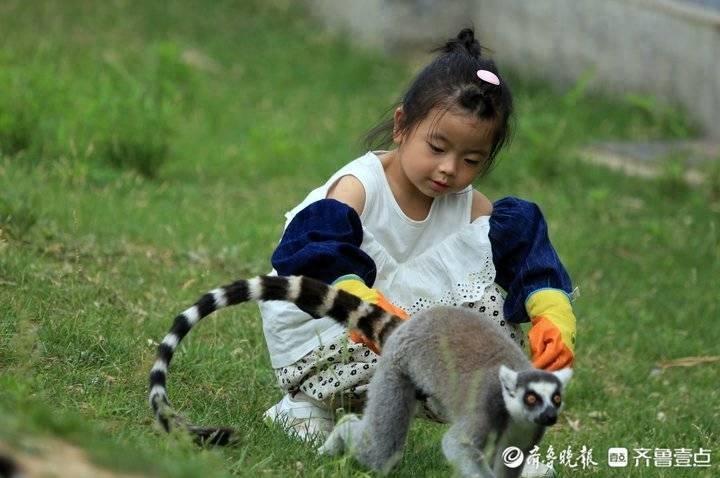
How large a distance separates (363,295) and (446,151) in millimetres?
647

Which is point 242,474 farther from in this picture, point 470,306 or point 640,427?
point 640,427

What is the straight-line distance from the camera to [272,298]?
3.93 metres

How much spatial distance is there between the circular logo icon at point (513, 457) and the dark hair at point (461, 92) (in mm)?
1175

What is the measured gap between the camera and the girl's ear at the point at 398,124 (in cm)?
450

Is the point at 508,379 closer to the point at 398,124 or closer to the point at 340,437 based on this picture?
the point at 340,437

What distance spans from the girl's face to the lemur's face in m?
1.03

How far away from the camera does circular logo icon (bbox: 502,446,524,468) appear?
3654mm

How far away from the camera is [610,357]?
237 inches

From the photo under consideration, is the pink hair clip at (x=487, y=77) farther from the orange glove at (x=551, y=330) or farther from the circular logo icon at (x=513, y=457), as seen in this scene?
the circular logo icon at (x=513, y=457)

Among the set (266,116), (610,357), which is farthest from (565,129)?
(610,357)

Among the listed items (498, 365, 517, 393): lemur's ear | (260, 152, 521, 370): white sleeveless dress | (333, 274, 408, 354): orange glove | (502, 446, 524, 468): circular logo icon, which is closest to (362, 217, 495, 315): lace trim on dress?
(260, 152, 521, 370): white sleeveless dress

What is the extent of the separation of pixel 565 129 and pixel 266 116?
2533 mm

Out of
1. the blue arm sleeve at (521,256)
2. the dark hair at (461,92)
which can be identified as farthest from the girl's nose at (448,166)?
the blue arm sleeve at (521,256)

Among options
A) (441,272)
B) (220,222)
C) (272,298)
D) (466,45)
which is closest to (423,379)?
(272,298)
